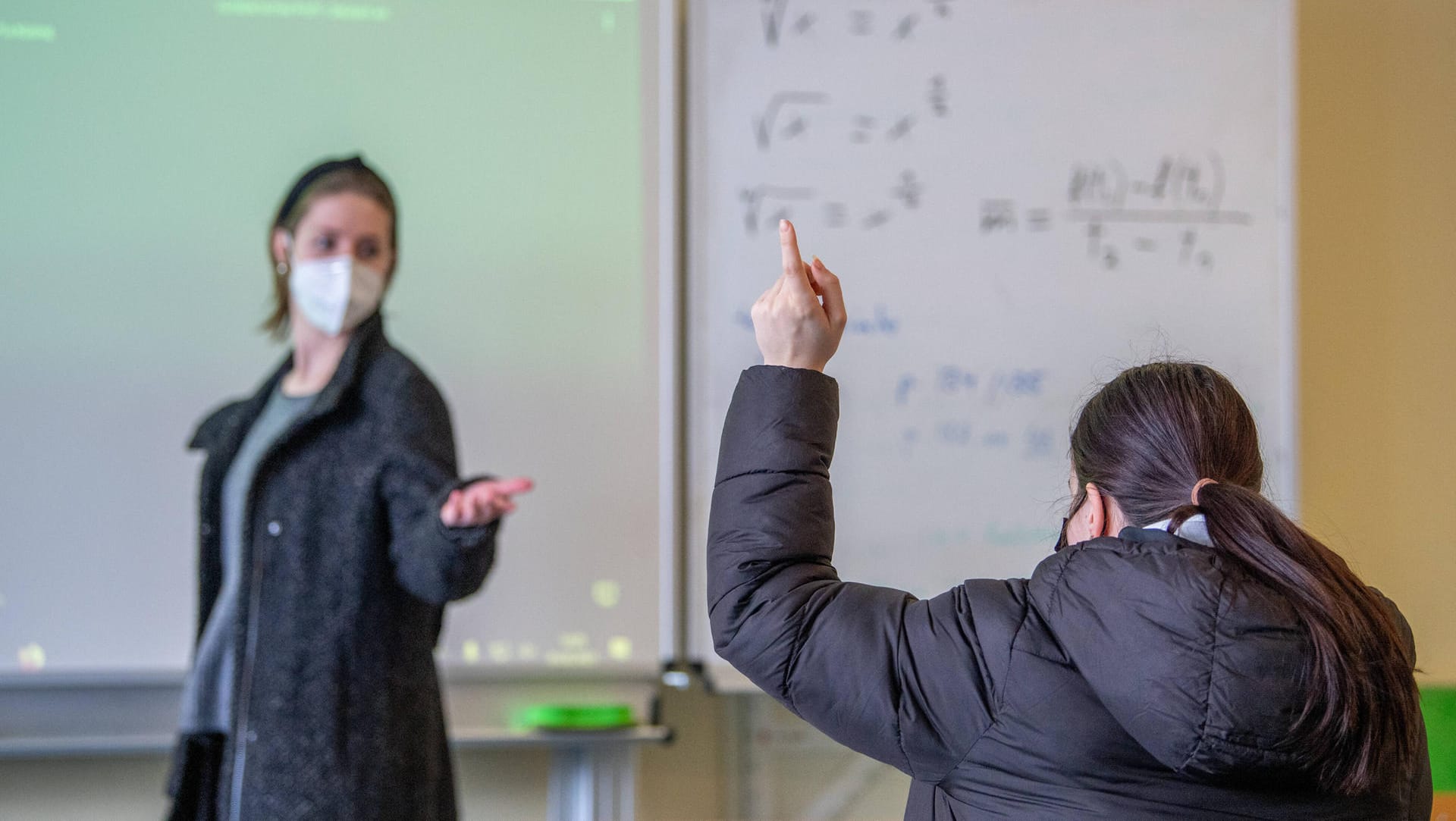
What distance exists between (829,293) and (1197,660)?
1.18 ft

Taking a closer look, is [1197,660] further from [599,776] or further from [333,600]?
[599,776]

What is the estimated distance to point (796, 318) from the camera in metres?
0.84

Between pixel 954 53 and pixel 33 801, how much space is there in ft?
6.56

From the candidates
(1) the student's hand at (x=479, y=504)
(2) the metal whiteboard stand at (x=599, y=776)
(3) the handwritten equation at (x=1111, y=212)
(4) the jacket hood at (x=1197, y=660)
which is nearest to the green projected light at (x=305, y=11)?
(3) the handwritten equation at (x=1111, y=212)

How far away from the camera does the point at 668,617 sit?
6.25 feet

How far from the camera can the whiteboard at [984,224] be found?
199 cm

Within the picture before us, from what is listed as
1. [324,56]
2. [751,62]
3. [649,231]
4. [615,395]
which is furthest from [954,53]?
[324,56]

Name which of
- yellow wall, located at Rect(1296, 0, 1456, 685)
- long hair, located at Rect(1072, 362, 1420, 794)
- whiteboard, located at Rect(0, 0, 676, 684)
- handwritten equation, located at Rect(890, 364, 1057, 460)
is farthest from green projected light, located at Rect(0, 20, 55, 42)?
yellow wall, located at Rect(1296, 0, 1456, 685)

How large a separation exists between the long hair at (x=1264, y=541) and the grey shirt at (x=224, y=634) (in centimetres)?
120

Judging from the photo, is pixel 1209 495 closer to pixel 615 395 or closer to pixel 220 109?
pixel 615 395

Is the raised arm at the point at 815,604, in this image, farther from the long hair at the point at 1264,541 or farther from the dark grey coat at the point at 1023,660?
the long hair at the point at 1264,541

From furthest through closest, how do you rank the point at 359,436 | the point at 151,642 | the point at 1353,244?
the point at 1353,244 < the point at 151,642 < the point at 359,436

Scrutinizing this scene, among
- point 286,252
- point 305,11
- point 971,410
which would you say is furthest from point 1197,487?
point 305,11

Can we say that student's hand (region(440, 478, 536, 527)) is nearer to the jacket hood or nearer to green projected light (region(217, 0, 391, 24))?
the jacket hood
